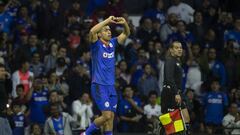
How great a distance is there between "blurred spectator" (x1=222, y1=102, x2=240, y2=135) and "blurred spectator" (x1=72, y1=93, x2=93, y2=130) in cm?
311

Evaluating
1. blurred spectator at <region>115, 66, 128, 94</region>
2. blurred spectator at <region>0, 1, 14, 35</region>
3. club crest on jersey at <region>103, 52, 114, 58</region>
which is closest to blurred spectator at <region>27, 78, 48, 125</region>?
blurred spectator at <region>115, 66, 128, 94</region>

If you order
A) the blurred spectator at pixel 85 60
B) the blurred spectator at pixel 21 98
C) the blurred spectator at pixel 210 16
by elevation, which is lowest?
the blurred spectator at pixel 21 98

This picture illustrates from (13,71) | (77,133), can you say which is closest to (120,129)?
(77,133)

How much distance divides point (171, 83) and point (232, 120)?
403cm

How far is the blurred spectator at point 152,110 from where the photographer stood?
19000 millimetres

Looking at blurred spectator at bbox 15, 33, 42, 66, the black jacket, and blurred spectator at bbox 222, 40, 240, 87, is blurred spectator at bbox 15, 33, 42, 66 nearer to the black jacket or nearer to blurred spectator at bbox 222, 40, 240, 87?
blurred spectator at bbox 222, 40, 240, 87

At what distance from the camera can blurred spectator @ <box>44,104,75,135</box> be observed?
1791 centimetres

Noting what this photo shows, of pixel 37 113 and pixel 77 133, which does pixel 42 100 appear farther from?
pixel 77 133

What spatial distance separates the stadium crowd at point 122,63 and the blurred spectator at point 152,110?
0.07 feet

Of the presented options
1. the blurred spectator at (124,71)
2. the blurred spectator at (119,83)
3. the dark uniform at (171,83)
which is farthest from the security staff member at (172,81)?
the blurred spectator at (124,71)

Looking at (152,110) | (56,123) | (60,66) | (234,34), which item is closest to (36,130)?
(56,123)

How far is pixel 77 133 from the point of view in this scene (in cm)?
1775

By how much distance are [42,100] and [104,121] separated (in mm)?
4245

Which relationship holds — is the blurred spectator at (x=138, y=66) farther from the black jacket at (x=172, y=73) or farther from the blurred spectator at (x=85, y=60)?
the black jacket at (x=172, y=73)
